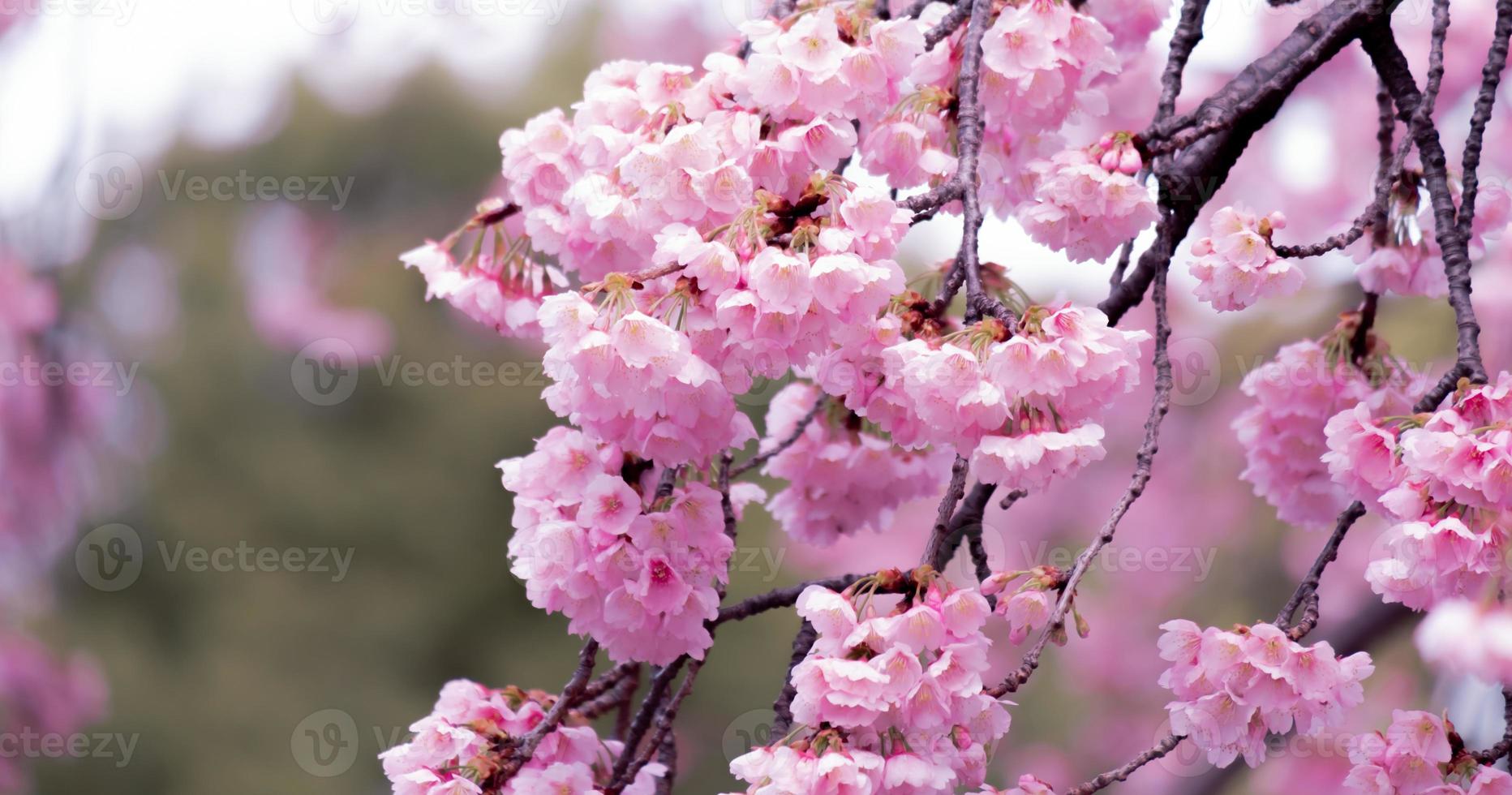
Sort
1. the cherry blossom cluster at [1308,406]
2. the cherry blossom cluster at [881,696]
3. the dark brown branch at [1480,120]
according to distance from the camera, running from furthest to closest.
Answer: the cherry blossom cluster at [1308,406] < the dark brown branch at [1480,120] < the cherry blossom cluster at [881,696]

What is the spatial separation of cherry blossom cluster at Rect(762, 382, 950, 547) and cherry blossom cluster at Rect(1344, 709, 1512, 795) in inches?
18.8

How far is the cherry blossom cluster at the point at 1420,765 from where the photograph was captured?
87cm

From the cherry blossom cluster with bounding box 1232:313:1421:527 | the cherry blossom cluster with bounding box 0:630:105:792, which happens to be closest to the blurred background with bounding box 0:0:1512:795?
the cherry blossom cluster with bounding box 0:630:105:792

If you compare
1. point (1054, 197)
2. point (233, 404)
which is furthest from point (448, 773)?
point (233, 404)

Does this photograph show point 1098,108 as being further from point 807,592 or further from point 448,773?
point 448,773

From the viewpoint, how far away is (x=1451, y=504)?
822 millimetres

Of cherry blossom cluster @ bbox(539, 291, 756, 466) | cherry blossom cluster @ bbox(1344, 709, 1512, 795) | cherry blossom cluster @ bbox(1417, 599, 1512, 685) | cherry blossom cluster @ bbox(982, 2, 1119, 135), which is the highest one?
cherry blossom cluster @ bbox(982, 2, 1119, 135)

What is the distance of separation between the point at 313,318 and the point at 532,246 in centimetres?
416

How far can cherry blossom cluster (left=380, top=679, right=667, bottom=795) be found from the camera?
91 cm

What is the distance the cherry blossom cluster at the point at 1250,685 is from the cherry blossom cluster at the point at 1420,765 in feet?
0.16

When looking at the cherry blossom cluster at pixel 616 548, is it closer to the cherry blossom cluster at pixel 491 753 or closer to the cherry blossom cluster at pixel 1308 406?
Answer: the cherry blossom cluster at pixel 491 753

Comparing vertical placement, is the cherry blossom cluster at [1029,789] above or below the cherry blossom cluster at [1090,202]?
below

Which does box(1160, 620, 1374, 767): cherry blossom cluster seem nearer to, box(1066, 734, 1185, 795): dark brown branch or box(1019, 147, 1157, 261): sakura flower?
box(1066, 734, 1185, 795): dark brown branch

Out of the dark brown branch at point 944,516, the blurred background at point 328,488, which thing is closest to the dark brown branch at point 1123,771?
the dark brown branch at point 944,516
